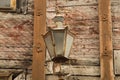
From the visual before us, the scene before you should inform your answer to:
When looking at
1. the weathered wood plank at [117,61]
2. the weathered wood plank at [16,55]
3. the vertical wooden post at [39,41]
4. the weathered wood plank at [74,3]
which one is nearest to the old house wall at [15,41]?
the weathered wood plank at [16,55]

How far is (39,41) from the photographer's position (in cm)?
638

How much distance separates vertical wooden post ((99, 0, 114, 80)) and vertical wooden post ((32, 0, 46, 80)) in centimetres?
105

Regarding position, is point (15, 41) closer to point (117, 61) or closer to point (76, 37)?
point (76, 37)

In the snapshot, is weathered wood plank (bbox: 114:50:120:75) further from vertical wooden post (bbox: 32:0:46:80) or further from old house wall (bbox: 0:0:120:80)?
vertical wooden post (bbox: 32:0:46:80)

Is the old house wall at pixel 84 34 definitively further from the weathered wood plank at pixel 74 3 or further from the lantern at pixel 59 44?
the lantern at pixel 59 44

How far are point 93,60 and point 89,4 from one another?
3.66 ft

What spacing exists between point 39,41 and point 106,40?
1211 mm

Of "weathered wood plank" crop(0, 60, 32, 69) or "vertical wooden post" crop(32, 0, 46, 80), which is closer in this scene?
"vertical wooden post" crop(32, 0, 46, 80)

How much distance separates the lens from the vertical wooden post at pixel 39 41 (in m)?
6.20

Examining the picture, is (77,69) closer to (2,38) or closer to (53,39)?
(2,38)

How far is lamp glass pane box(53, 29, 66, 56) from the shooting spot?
4.45m

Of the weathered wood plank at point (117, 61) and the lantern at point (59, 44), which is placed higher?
the lantern at point (59, 44)

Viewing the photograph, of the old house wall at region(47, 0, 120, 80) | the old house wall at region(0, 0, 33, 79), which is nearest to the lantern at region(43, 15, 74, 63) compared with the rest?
the old house wall at region(47, 0, 120, 80)

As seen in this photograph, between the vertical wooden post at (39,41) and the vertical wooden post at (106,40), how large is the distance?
105 cm
